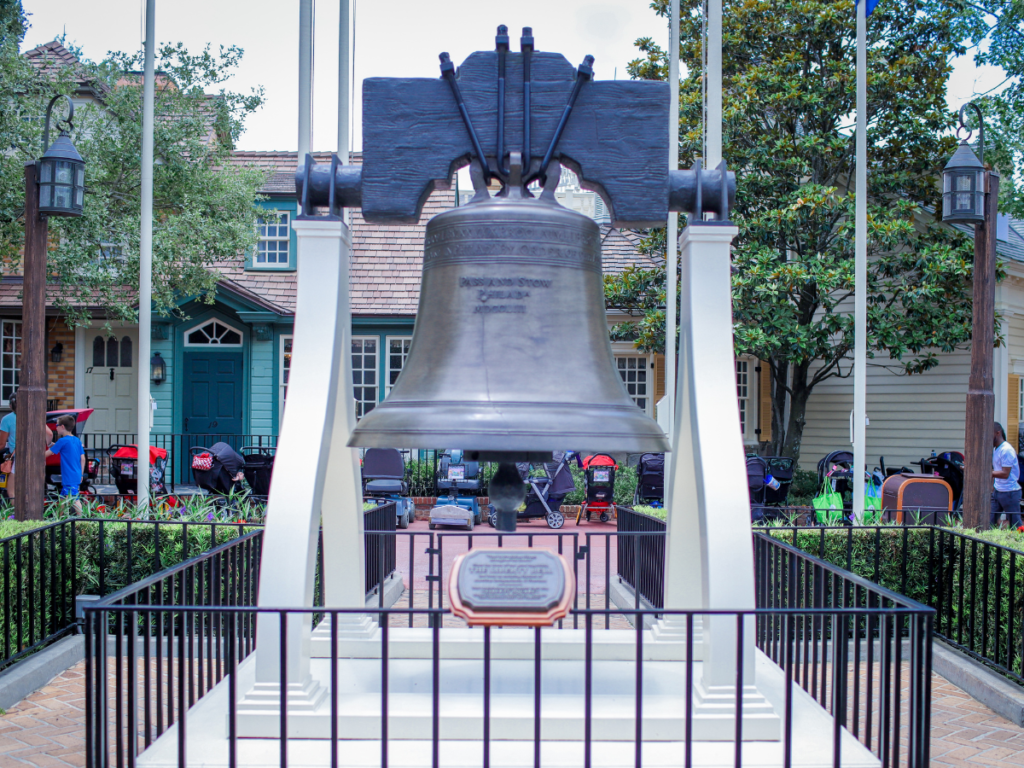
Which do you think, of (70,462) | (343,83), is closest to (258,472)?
(70,462)

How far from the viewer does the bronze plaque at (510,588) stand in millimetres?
3109

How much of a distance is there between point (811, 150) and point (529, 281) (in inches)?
519

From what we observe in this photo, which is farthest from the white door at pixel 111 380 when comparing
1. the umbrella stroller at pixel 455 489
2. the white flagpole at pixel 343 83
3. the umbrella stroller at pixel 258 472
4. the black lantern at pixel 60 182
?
the white flagpole at pixel 343 83

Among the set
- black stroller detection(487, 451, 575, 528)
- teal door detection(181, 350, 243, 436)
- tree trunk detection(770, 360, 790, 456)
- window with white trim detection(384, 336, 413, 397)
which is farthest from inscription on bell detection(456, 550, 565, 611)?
teal door detection(181, 350, 243, 436)

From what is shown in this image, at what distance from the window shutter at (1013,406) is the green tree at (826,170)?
266 centimetres

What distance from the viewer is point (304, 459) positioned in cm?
391

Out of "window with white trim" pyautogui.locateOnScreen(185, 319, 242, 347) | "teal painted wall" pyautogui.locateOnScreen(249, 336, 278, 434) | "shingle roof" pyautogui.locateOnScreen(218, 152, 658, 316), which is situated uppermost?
"shingle roof" pyautogui.locateOnScreen(218, 152, 658, 316)

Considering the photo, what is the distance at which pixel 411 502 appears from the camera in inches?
575

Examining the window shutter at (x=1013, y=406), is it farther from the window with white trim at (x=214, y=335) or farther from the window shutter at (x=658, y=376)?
the window with white trim at (x=214, y=335)

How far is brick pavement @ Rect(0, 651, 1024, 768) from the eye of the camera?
4664 mm

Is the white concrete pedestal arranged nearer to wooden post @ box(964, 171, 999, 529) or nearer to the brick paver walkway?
the brick paver walkway

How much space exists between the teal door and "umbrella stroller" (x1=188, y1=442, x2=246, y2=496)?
5.45 m

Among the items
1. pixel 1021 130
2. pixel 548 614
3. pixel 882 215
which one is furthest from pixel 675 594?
pixel 1021 130

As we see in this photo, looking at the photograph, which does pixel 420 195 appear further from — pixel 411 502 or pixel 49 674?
pixel 411 502
